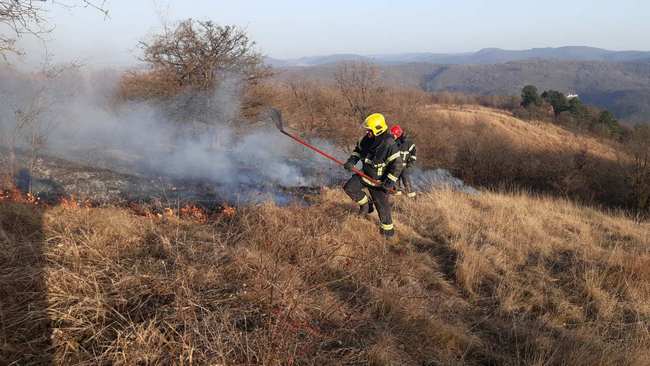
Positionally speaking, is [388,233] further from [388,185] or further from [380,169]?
[380,169]

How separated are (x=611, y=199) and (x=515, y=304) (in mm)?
17911

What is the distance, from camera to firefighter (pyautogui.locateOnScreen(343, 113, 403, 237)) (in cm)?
525

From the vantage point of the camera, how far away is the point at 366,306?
316cm

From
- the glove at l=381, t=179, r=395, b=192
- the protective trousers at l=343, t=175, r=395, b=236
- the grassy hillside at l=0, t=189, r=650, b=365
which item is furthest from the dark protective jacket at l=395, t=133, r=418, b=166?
the grassy hillside at l=0, t=189, r=650, b=365

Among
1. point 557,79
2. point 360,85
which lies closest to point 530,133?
point 360,85

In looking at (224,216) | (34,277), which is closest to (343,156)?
(224,216)

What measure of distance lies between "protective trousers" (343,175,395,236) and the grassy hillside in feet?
0.69

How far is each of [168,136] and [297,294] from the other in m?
11.7

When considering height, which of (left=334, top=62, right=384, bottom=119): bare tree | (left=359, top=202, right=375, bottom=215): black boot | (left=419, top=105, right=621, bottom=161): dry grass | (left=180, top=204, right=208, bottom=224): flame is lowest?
(left=419, top=105, right=621, bottom=161): dry grass

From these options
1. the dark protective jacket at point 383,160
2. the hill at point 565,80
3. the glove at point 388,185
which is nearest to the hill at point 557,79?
the hill at point 565,80

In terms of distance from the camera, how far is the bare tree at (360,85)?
22255 millimetres

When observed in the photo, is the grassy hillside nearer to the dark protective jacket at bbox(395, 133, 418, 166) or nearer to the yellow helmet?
the yellow helmet

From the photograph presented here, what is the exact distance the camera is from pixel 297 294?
2.85m

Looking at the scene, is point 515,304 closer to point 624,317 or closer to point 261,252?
point 624,317
